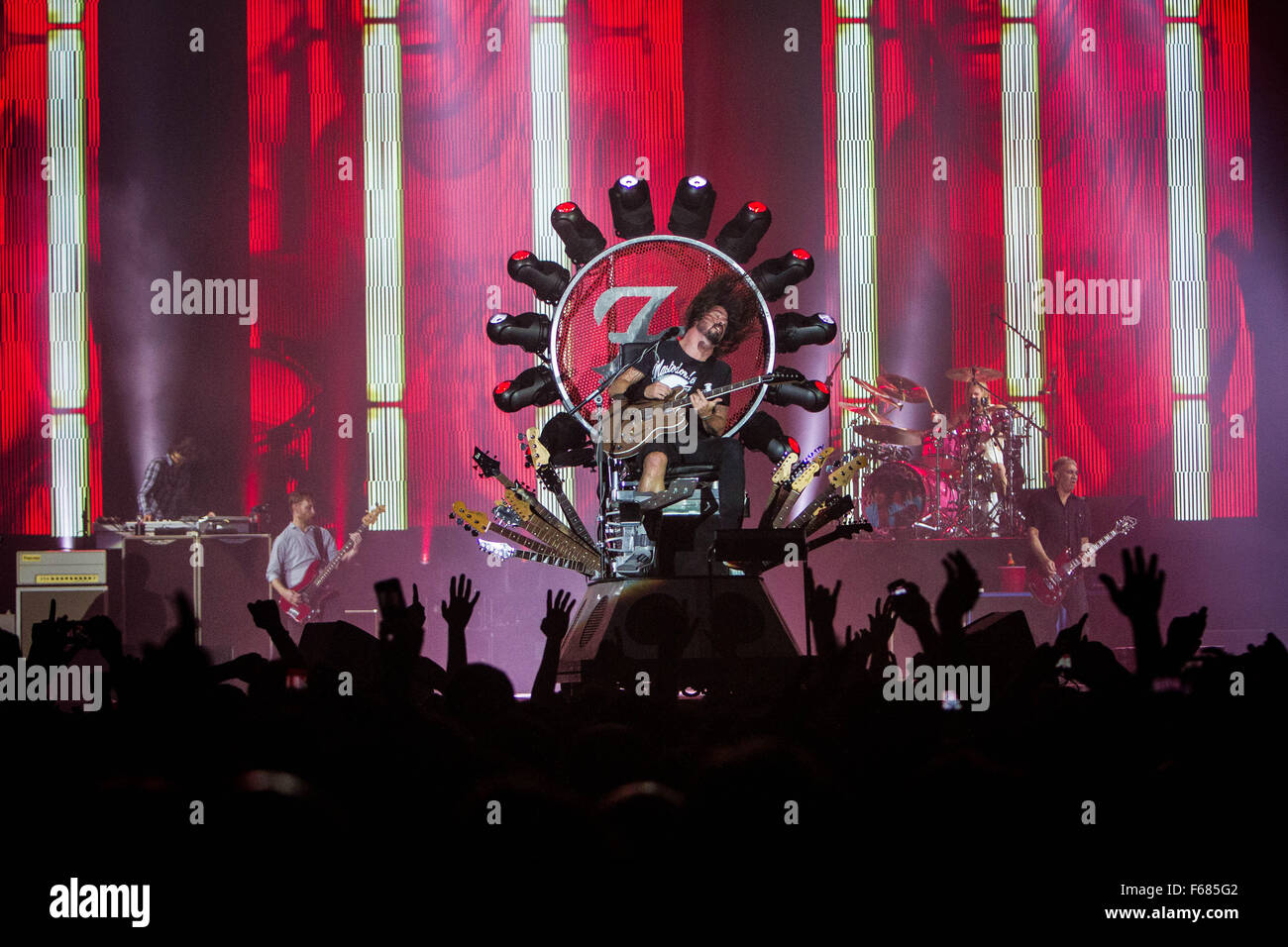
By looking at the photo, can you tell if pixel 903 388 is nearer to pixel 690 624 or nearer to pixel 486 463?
pixel 486 463

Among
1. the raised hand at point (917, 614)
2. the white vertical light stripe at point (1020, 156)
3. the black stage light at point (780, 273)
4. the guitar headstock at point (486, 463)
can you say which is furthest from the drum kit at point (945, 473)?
the raised hand at point (917, 614)

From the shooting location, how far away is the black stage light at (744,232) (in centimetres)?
586

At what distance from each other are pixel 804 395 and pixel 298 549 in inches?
192

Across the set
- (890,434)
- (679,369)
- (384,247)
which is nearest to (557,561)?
(679,369)

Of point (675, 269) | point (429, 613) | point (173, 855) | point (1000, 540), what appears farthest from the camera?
point (429, 613)

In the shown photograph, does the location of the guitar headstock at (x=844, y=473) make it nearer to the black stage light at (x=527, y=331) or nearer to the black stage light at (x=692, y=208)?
the black stage light at (x=692, y=208)

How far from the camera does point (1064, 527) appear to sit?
9164 mm

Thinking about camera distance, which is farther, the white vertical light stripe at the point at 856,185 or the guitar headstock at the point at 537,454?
the white vertical light stripe at the point at 856,185

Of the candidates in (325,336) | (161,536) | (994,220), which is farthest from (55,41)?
(994,220)

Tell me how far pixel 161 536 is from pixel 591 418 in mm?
4534

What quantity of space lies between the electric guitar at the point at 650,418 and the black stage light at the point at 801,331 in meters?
0.37

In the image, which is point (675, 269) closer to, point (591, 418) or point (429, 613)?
point (591, 418)

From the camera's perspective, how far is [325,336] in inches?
401

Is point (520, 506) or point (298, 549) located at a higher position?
point (520, 506)
